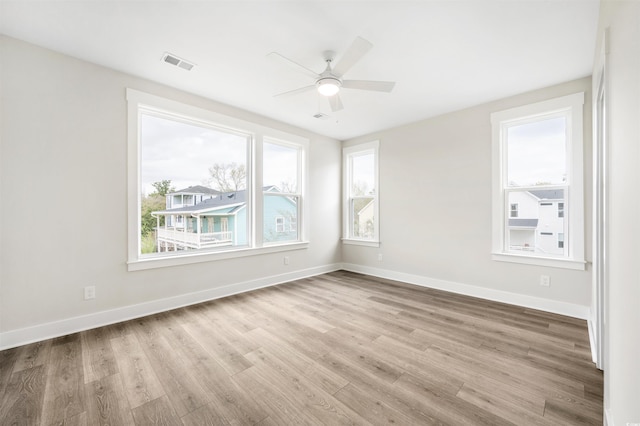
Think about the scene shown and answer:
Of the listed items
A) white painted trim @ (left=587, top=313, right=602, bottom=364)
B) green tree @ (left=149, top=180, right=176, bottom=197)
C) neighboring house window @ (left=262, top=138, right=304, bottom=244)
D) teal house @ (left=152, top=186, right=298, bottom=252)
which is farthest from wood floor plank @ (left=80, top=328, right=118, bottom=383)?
white painted trim @ (left=587, top=313, right=602, bottom=364)

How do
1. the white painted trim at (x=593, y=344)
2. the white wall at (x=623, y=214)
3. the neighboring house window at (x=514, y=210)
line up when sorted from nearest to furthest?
the white wall at (x=623, y=214) → the white painted trim at (x=593, y=344) → the neighboring house window at (x=514, y=210)

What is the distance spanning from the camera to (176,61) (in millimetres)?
2793

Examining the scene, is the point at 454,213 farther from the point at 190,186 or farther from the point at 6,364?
the point at 6,364

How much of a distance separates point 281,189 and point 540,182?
3766 mm

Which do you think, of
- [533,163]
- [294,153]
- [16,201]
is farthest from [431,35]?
[16,201]

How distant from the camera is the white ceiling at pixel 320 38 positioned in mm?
2094

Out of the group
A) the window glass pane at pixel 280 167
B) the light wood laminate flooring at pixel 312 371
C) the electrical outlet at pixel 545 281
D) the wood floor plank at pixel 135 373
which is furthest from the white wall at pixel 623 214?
the window glass pane at pixel 280 167

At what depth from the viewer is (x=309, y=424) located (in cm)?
158

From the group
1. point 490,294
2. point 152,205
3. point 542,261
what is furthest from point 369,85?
point 490,294

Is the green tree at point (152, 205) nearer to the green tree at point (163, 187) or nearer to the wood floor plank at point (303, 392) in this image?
the green tree at point (163, 187)

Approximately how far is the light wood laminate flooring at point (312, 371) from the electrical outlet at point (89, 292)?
1.15 feet

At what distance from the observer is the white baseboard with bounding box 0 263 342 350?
247 cm

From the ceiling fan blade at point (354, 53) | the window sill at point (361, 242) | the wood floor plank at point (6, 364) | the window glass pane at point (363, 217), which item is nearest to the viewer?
the wood floor plank at point (6, 364)

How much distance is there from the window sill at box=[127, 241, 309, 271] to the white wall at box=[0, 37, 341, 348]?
9 cm
